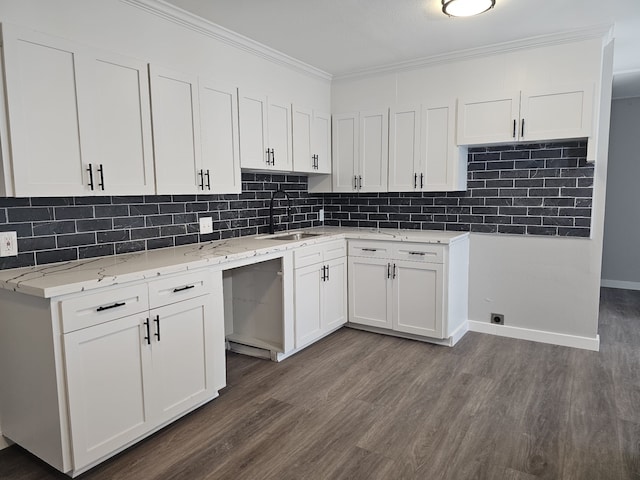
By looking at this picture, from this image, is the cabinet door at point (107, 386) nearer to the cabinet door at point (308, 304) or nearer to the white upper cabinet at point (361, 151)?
the cabinet door at point (308, 304)

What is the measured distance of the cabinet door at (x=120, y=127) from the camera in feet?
7.38

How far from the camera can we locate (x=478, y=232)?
3857 mm

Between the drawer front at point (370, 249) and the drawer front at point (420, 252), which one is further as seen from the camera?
the drawer front at point (370, 249)

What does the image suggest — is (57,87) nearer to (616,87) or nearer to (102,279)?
(102,279)

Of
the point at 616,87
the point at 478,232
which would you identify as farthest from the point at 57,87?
the point at 616,87

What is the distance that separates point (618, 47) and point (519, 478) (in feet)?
11.2

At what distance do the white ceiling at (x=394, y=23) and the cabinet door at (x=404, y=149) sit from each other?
492 millimetres

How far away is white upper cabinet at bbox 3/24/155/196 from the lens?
1953mm

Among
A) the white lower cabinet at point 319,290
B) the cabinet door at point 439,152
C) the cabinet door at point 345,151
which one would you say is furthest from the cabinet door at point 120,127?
the cabinet door at point 439,152

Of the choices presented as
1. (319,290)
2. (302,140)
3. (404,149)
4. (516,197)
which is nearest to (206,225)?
(319,290)

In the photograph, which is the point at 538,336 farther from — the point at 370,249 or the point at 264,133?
Answer: the point at 264,133

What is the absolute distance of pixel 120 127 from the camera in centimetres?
236

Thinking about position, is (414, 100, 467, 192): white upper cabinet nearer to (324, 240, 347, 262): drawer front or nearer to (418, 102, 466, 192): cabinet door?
(418, 102, 466, 192): cabinet door

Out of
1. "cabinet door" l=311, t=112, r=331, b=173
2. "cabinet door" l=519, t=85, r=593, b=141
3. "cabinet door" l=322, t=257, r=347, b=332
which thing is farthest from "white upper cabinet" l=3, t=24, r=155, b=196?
"cabinet door" l=519, t=85, r=593, b=141
